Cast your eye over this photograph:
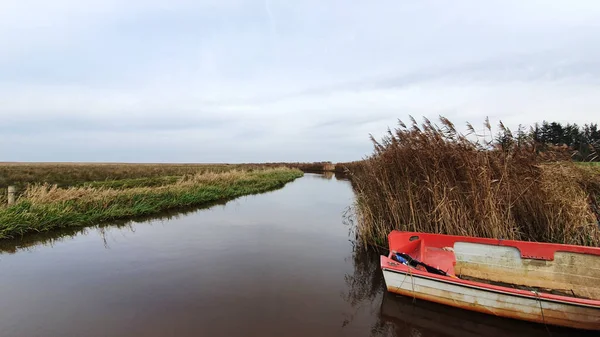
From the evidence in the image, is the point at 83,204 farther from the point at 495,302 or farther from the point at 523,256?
the point at 523,256

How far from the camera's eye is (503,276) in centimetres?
566

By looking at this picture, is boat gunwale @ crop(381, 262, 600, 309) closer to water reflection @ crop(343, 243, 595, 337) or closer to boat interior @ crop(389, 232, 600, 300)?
Answer: water reflection @ crop(343, 243, 595, 337)


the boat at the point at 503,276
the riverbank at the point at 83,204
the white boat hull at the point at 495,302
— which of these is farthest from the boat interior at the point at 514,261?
the riverbank at the point at 83,204

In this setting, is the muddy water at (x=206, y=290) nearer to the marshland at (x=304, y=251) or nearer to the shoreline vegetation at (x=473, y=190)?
the marshland at (x=304, y=251)

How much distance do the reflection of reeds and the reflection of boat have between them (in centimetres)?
205

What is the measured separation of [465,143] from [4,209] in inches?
546

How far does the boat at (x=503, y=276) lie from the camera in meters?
4.36

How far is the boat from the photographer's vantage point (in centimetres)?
436

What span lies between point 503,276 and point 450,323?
1.58 m

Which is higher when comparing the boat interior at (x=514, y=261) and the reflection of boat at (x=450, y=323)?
the boat interior at (x=514, y=261)

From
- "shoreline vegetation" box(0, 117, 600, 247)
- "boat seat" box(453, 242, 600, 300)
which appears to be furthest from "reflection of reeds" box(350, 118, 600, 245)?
"boat seat" box(453, 242, 600, 300)

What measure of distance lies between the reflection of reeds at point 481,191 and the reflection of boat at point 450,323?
2.05m

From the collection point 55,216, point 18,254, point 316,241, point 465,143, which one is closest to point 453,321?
point 465,143

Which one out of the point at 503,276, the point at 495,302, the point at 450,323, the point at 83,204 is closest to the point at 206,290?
the point at 450,323
